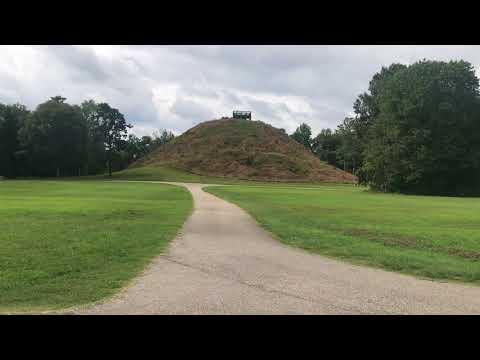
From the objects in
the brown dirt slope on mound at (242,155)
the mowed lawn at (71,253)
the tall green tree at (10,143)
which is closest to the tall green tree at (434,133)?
the brown dirt slope on mound at (242,155)

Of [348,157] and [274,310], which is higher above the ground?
[348,157]

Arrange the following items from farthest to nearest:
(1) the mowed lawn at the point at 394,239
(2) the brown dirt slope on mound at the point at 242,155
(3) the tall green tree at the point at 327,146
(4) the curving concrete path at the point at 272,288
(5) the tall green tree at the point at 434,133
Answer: (3) the tall green tree at the point at 327,146 → (2) the brown dirt slope on mound at the point at 242,155 → (5) the tall green tree at the point at 434,133 → (1) the mowed lawn at the point at 394,239 → (4) the curving concrete path at the point at 272,288

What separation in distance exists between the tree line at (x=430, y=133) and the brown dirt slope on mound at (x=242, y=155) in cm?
3230

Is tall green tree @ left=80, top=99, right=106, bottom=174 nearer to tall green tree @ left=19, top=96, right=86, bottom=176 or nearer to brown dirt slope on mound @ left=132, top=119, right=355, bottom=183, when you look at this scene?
tall green tree @ left=19, top=96, right=86, bottom=176

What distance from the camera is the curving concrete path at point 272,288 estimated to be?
6121mm

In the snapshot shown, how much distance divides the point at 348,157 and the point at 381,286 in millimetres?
73377

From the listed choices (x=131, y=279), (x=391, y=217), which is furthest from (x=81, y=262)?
(x=391, y=217)

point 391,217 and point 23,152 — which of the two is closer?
point 391,217

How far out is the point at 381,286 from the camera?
7695 mm

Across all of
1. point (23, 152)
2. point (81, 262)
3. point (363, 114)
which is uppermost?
point (363, 114)

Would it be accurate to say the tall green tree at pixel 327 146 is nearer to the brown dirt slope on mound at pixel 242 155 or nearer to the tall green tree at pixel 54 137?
the brown dirt slope on mound at pixel 242 155

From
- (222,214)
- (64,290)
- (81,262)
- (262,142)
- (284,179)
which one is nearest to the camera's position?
(64,290)

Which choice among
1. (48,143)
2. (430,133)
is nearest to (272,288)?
(430,133)

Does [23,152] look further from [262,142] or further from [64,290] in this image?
[64,290]
